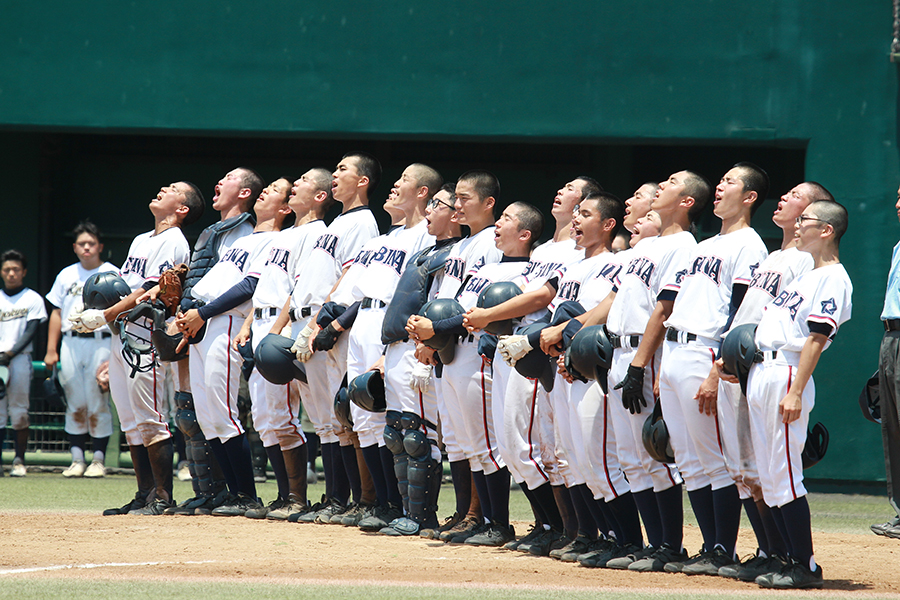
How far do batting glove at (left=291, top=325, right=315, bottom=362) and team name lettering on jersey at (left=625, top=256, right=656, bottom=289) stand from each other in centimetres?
230

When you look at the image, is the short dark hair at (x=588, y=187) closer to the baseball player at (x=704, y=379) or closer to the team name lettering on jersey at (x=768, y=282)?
the baseball player at (x=704, y=379)

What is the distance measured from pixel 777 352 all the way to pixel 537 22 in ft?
21.5

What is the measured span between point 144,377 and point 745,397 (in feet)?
14.0

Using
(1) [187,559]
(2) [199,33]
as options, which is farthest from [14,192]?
(1) [187,559]

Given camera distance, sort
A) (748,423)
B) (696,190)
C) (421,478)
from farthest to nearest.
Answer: (421,478) → (696,190) → (748,423)

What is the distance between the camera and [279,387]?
7.76m

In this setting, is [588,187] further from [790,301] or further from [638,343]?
[790,301]

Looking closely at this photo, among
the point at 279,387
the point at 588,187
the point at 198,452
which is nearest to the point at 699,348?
the point at 588,187

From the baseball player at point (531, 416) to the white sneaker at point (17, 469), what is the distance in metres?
6.10

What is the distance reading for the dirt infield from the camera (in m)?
5.29

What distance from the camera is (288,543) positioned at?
6523mm

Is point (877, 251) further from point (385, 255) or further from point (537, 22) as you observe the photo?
point (385, 255)

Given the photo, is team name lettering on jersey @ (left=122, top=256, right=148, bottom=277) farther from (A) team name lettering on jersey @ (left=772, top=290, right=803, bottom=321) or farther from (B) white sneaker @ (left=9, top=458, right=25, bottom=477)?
Answer: (A) team name lettering on jersey @ (left=772, top=290, right=803, bottom=321)

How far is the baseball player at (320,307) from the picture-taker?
299 inches
